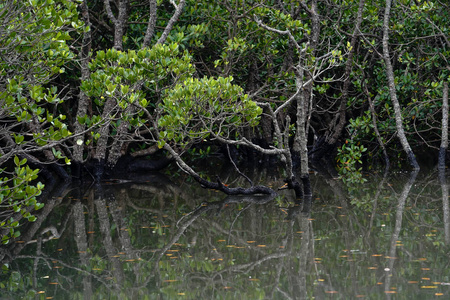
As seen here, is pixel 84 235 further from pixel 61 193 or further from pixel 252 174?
pixel 252 174

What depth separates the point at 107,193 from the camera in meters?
13.1

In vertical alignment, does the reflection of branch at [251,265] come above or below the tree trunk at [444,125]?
below

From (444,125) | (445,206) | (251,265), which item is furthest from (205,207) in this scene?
(444,125)

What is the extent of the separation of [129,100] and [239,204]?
2819 mm

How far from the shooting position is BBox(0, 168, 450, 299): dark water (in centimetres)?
597

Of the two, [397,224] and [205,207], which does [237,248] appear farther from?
[205,207]

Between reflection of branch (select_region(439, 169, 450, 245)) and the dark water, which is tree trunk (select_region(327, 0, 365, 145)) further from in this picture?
the dark water

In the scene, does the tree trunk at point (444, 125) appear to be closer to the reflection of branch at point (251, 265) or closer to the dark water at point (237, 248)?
the dark water at point (237, 248)

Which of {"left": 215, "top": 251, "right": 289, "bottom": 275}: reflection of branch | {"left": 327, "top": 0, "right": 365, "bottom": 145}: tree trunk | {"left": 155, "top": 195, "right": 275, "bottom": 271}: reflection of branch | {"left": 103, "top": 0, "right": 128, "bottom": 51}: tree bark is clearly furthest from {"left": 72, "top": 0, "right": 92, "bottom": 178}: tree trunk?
{"left": 215, "top": 251, "right": 289, "bottom": 275}: reflection of branch

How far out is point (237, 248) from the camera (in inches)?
302

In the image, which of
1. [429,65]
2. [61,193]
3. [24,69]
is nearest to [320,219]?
[24,69]

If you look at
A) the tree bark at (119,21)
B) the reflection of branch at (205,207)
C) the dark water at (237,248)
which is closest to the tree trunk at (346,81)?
the dark water at (237,248)

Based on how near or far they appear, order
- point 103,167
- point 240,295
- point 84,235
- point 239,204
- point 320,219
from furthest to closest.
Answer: point 103,167
point 239,204
point 320,219
point 84,235
point 240,295

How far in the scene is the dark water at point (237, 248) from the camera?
5973 mm
